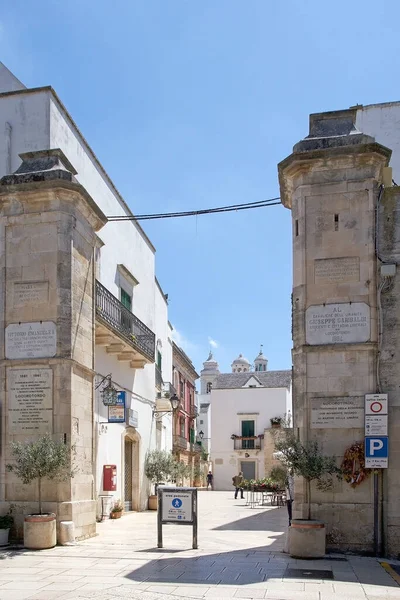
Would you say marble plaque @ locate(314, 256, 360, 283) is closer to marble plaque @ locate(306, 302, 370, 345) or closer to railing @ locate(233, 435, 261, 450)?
marble plaque @ locate(306, 302, 370, 345)

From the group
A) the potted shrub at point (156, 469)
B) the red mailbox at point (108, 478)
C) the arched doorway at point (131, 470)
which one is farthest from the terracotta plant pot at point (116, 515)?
the potted shrub at point (156, 469)

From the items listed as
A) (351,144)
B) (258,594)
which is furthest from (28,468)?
(351,144)

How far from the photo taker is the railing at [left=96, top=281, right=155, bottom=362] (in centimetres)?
1727

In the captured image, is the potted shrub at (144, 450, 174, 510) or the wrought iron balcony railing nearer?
the potted shrub at (144, 450, 174, 510)

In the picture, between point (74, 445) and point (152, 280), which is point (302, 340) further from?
point (152, 280)

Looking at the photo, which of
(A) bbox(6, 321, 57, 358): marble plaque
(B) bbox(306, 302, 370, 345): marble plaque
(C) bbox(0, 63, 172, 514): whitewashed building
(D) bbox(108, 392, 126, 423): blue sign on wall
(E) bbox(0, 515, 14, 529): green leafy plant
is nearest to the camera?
(B) bbox(306, 302, 370, 345): marble plaque

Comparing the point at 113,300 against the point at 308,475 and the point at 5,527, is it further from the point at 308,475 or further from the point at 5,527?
the point at 308,475

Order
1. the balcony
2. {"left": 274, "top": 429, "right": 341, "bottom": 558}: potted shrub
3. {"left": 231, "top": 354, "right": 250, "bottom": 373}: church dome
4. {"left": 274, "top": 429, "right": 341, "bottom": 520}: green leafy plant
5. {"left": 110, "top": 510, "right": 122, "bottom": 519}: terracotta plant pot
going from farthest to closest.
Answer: {"left": 231, "top": 354, "right": 250, "bottom": 373}: church dome, the balcony, {"left": 110, "top": 510, "right": 122, "bottom": 519}: terracotta plant pot, {"left": 274, "top": 429, "right": 341, "bottom": 520}: green leafy plant, {"left": 274, "top": 429, "right": 341, "bottom": 558}: potted shrub

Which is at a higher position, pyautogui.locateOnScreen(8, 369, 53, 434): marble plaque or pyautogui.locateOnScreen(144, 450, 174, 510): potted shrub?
pyautogui.locateOnScreen(8, 369, 53, 434): marble plaque

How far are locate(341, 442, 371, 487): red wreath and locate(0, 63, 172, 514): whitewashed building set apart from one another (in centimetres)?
498

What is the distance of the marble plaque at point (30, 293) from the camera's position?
12758mm

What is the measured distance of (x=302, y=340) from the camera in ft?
A: 37.4

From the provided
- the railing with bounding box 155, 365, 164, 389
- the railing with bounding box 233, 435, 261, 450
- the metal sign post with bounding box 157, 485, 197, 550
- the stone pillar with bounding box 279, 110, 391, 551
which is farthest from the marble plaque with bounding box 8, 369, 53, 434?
the railing with bounding box 233, 435, 261, 450

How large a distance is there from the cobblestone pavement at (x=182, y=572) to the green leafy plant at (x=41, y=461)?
46.6 inches
